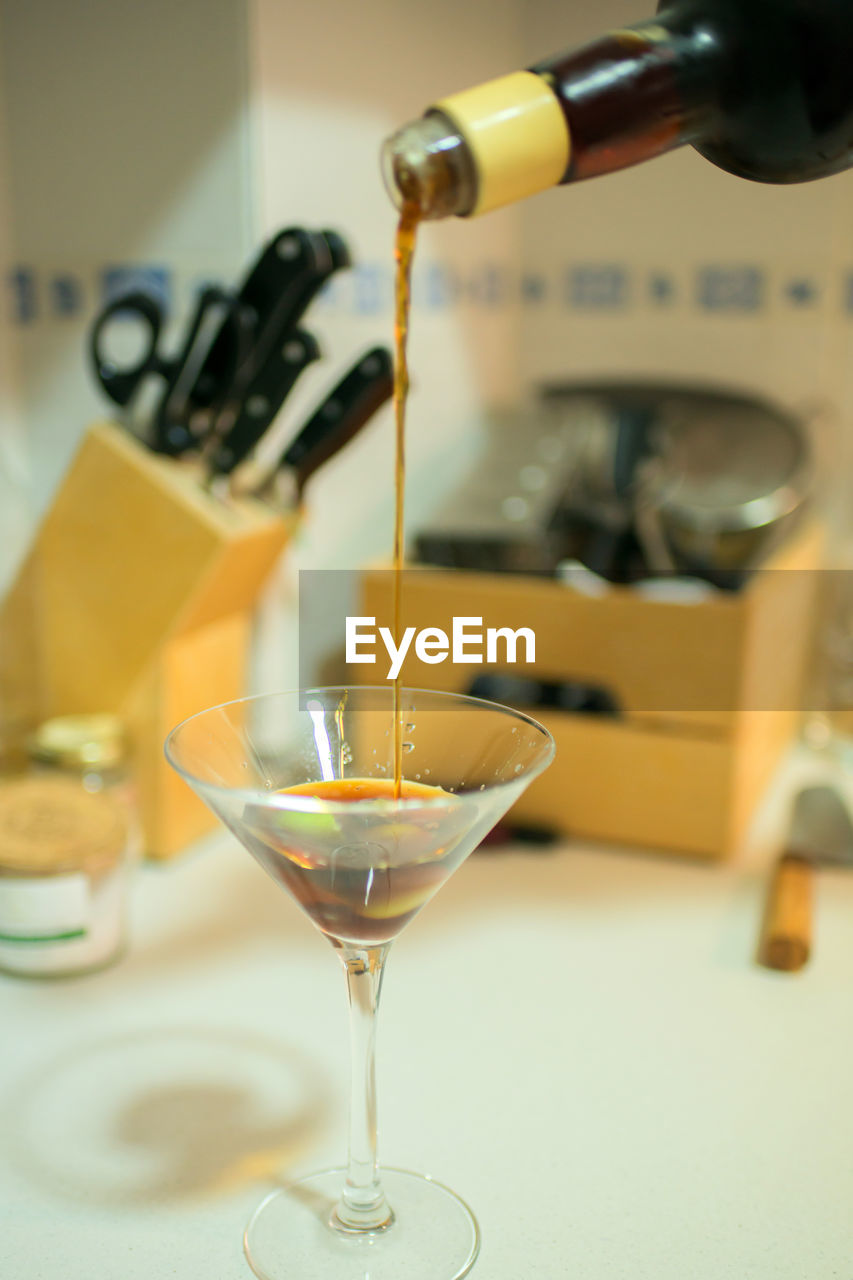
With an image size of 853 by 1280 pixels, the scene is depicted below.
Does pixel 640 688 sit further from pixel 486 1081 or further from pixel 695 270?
pixel 695 270

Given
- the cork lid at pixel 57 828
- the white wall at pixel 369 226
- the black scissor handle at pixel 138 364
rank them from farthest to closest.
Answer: the white wall at pixel 369 226
the black scissor handle at pixel 138 364
the cork lid at pixel 57 828

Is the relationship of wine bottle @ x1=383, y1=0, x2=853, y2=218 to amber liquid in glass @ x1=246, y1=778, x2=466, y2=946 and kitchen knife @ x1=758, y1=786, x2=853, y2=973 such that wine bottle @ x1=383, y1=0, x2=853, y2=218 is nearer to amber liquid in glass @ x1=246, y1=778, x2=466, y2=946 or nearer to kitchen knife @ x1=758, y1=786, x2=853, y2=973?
amber liquid in glass @ x1=246, y1=778, x2=466, y2=946

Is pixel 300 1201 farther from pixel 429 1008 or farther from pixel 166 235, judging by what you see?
pixel 166 235

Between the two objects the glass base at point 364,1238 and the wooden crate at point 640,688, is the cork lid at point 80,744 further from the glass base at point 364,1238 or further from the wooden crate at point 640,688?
the glass base at point 364,1238

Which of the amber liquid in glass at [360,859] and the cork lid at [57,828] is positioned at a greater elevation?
the amber liquid in glass at [360,859]

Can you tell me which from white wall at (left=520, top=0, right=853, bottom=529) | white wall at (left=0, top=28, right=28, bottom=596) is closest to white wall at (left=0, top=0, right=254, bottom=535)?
white wall at (left=0, top=28, right=28, bottom=596)

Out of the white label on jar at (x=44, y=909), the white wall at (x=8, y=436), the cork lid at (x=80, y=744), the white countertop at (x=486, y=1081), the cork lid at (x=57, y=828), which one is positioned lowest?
the white countertop at (x=486, y=1081)

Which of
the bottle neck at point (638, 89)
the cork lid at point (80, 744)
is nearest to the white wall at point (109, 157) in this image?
the cork lid at point (80, 744)
